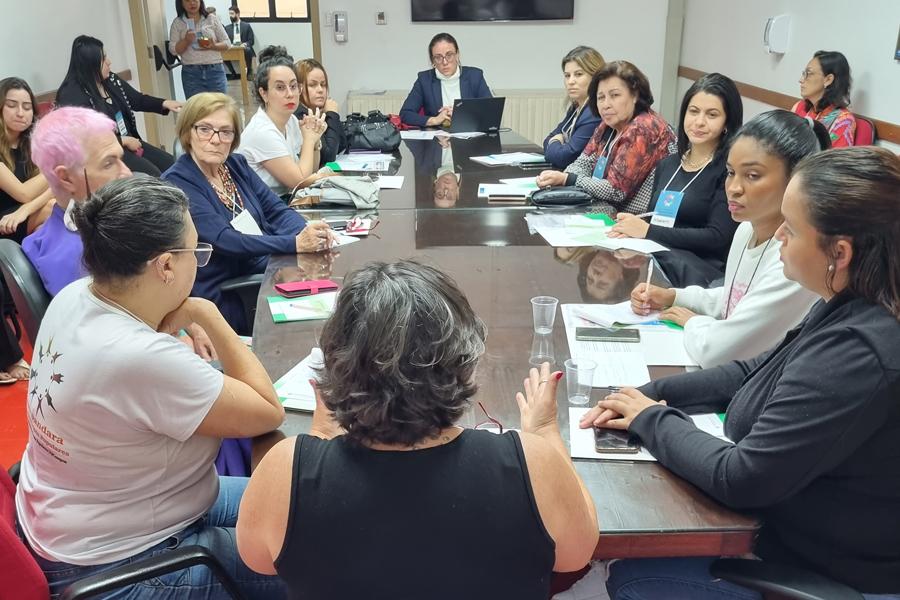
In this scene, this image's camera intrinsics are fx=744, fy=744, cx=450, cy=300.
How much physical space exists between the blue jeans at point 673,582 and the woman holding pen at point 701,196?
148 centimetres

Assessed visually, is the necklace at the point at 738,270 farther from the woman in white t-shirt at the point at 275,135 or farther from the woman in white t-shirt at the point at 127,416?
the woman in white t-shirt at the point at 275,135

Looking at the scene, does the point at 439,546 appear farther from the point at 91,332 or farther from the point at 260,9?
the point at 260,9

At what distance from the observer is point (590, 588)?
1986 mm

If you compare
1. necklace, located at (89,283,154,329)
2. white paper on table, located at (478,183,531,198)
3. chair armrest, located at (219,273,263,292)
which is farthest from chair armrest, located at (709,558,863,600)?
white paper on table, located at (478,183,531,198)

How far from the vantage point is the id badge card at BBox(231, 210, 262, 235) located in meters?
2.77

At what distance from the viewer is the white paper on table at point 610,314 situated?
6.53 feet

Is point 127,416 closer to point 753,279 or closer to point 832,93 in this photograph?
point 753,279

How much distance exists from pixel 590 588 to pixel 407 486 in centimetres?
125

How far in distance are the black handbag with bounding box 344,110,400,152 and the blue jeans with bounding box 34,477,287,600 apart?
324 centimetres

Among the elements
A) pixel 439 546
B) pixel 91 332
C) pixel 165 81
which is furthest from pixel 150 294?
pixel 165 81

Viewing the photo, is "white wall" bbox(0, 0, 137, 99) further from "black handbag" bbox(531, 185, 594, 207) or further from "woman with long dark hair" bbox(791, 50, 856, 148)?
"woman with long dark hair" bbox(791, 50, 856, 148)

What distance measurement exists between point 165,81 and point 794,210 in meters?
7.47

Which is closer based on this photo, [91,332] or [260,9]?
[91,332]

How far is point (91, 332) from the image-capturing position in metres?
1.30
